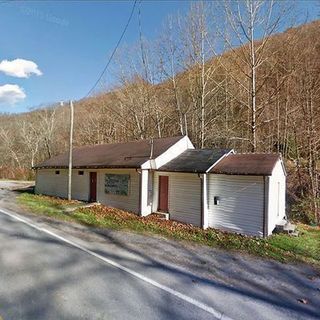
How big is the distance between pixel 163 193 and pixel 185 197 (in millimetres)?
1510

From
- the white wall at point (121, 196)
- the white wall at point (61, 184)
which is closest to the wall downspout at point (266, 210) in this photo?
the white wall at point (121, 196)

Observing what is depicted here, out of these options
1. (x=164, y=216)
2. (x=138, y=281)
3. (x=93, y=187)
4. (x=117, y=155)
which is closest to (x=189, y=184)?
(x=164, y=216)

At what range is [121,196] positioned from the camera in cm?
1555

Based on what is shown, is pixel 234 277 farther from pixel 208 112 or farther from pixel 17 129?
pixel 17 129

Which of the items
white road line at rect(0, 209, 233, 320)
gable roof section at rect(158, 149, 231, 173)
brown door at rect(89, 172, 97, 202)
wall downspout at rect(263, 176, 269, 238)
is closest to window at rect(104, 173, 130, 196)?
brown door at rect(89, 172, 97, 202)

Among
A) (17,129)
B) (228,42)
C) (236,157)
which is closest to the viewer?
(236,157)

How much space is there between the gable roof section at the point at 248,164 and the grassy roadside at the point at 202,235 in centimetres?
249

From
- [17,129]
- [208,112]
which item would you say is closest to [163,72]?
[208,112]

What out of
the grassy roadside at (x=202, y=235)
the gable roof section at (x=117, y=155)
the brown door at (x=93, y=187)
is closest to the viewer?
the grassy roadside at (x=202, y=235)

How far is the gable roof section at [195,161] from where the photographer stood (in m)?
13.3

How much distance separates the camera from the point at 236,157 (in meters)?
13.7

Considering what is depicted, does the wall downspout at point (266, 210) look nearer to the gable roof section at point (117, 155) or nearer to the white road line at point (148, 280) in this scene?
the gable roof section at point (117, 155)

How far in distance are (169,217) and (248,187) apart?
429 cm

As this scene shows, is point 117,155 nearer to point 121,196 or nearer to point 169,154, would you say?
point 121,196
